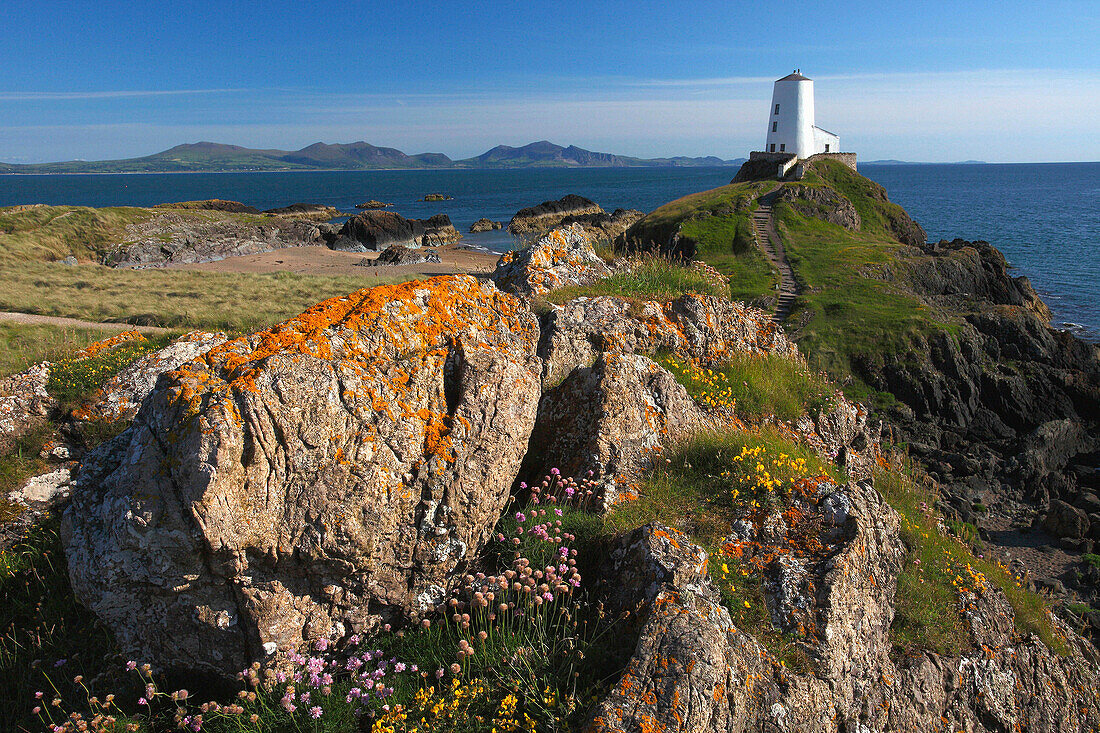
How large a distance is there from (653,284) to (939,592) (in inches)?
234

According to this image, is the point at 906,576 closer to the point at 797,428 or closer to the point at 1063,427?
the point at 797,428

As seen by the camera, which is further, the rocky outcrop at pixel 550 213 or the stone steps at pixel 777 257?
the rocky outcrop at pixel 550 213

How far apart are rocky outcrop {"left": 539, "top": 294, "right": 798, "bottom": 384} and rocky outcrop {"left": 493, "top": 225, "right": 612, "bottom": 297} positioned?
1.18m

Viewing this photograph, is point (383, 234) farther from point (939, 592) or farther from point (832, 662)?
point (832, 662)

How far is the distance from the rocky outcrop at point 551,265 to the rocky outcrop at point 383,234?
6689cm

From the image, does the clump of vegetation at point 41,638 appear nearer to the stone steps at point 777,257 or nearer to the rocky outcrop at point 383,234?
the stone steps at point 777,257

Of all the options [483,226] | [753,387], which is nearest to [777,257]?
[753,387]

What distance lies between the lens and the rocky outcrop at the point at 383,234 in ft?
242

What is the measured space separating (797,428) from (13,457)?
10.4 m

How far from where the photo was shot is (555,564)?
494 centimetres

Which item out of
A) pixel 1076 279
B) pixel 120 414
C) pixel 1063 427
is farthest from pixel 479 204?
pixel 120 414

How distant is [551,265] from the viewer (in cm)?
1009

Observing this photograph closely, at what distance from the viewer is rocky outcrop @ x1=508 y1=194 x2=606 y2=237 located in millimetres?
92062

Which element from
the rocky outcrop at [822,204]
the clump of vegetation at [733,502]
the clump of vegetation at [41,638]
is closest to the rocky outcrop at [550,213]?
the rocky outcrop at [822,204]
